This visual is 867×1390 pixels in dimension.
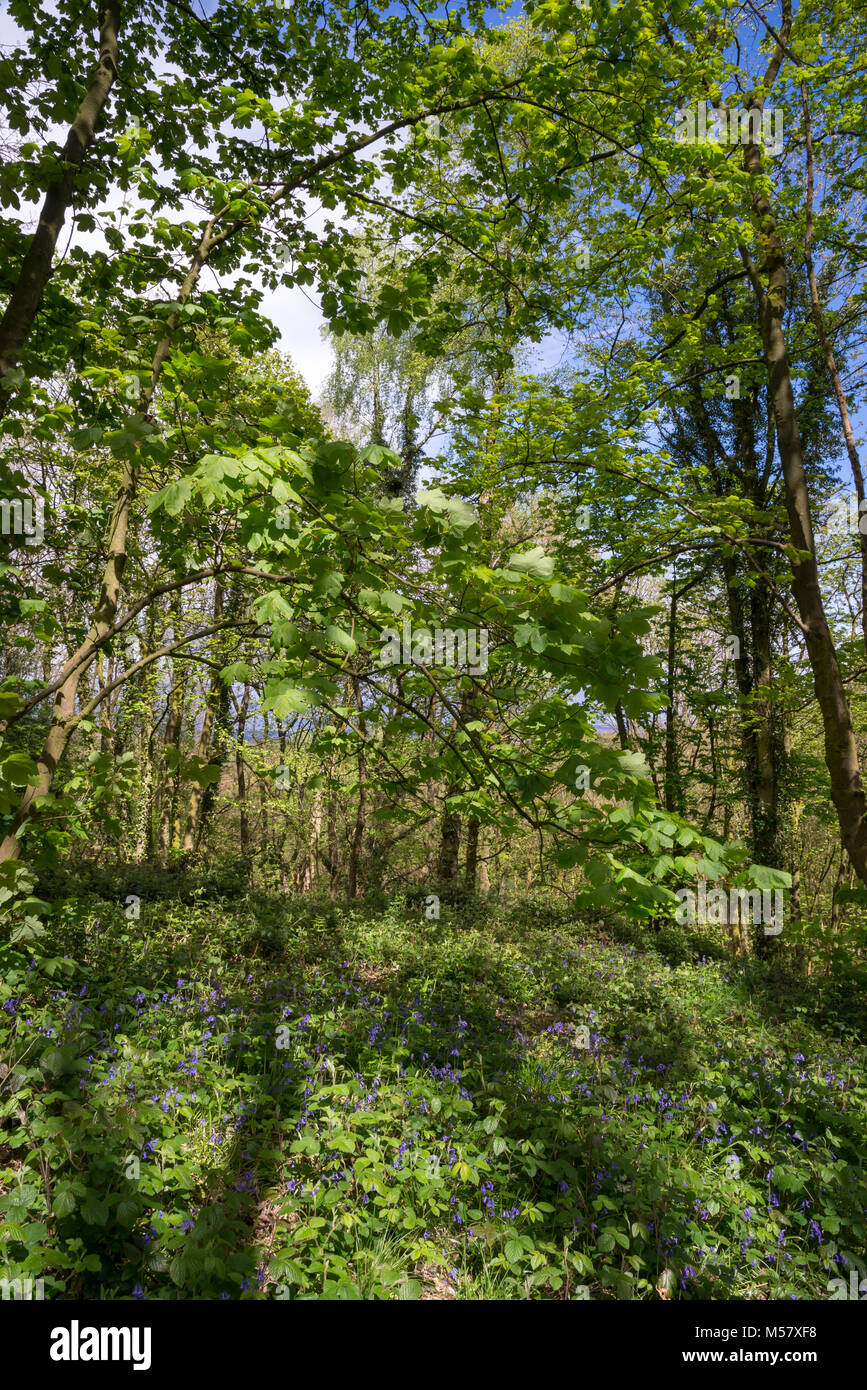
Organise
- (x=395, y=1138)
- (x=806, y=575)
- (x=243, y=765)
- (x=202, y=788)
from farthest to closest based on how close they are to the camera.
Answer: (x=243, y=765) < (x=202, y=788) < (x=806, y=575) < (x=395, y=1138)

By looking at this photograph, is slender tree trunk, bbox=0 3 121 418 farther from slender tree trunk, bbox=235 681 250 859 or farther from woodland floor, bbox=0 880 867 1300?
slender tree trunk, bbox=235 681 250 859

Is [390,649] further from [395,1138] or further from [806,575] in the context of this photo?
[806,575]

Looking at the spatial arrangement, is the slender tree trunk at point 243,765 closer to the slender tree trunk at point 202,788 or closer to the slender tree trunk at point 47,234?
the slender tree trunk at point 202,788

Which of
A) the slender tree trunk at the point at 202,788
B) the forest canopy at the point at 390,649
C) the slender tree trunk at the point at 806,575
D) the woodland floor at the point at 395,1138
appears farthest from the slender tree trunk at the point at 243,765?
the slender tree trunk at the point at 806,575

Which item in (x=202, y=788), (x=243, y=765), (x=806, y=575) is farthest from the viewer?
(x=243, y=765)

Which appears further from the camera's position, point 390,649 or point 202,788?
point 202,788

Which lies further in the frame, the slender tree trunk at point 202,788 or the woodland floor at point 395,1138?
the slender tree trunk at point 202,788

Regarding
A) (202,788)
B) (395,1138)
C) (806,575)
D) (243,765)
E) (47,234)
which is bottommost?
(395,1138)

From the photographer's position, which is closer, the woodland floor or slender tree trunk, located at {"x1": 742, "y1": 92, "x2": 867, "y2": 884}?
the woodland floor

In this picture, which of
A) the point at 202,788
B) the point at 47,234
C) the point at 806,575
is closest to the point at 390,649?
the point at 47,234

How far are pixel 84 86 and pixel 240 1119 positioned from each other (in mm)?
5389

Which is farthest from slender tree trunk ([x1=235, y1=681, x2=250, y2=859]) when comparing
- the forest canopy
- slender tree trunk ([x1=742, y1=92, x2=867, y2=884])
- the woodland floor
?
slender tree trunk ([x1=742, y1=92, x2=867, y2=884])
